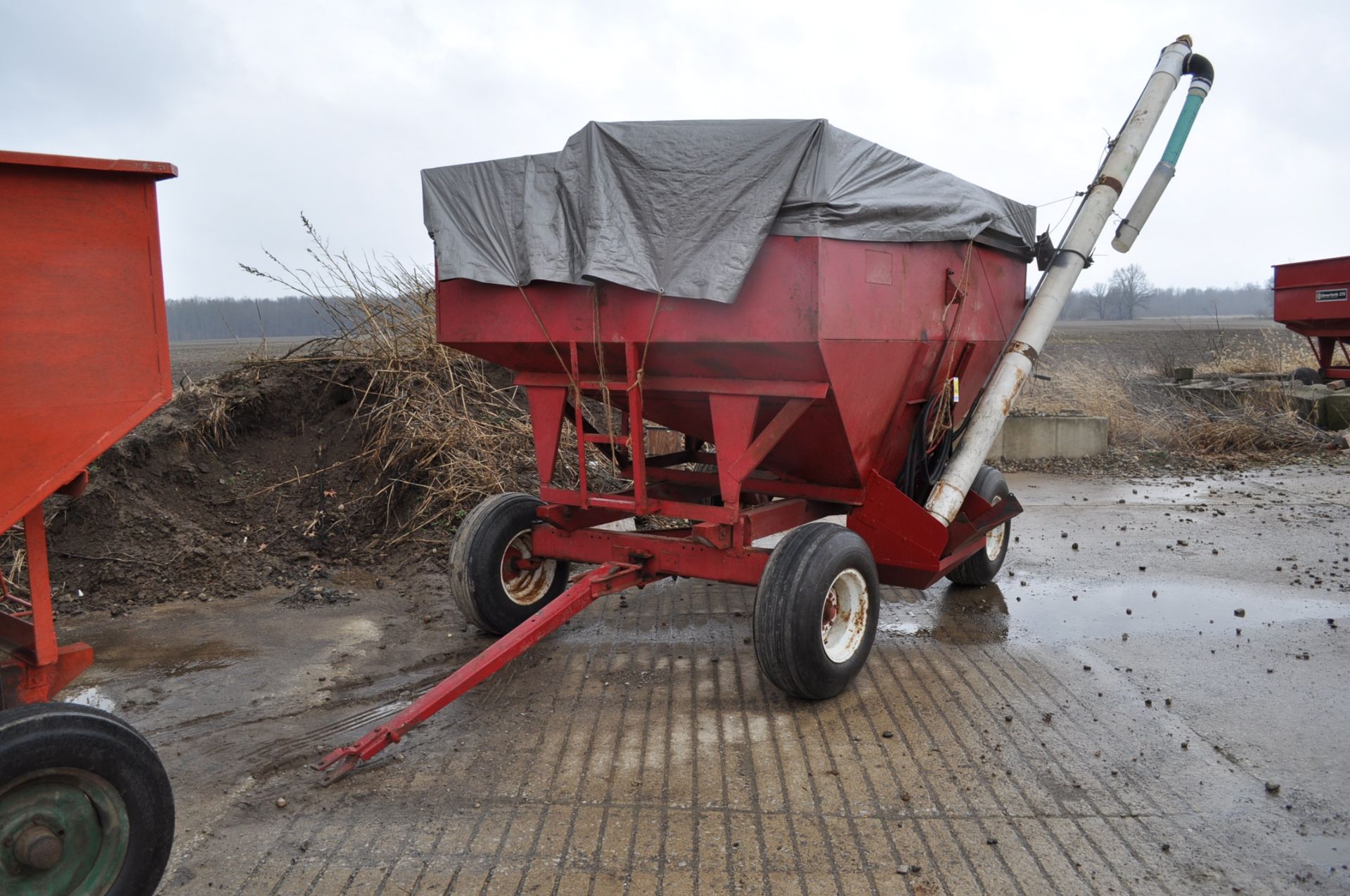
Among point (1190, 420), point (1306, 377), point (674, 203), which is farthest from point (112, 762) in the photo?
point (1306, 377)

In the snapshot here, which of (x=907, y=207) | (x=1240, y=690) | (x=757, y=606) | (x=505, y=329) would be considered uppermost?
(x=907, y=207)

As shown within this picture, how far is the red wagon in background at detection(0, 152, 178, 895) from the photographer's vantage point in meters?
2.54

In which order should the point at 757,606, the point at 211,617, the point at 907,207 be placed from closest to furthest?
the point at 757,606
the point at 907,207
the point at 211,617

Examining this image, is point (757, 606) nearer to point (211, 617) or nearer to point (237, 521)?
point (211, 617)

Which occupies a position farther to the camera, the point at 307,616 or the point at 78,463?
the point at 307,616

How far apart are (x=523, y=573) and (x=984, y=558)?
299 cm

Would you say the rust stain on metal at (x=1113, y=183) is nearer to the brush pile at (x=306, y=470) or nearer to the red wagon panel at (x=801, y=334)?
the red wagon panel at (x=801, y=334)

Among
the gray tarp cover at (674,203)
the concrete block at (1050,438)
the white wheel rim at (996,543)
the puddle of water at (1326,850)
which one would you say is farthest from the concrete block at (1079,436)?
the puddle of water at (1326,850)

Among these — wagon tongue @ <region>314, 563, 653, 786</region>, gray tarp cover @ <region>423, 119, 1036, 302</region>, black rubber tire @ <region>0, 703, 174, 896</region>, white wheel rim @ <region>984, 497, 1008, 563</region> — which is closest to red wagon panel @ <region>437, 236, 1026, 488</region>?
gray tarp cover @ <region>423, 119, 1036, 302</region>

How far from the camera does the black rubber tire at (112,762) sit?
2461mm

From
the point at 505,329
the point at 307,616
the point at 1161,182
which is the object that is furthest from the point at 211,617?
the point at 1161,182

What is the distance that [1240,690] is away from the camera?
463cm

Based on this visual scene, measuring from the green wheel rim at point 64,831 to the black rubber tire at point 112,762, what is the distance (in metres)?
0.03

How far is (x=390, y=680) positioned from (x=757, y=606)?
1937 mm
